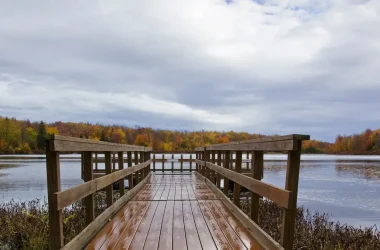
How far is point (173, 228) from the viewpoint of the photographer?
14.3 ft

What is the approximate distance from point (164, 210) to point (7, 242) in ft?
12.3

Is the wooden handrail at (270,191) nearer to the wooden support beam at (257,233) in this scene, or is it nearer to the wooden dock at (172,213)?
the wooden dock at (172,213)

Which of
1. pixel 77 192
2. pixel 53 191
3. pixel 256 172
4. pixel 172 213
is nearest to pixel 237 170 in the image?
pixel 256 172

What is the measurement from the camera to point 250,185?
12.5 ft

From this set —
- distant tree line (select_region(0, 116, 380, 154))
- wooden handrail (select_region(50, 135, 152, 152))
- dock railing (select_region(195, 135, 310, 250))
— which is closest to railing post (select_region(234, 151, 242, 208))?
dock railing (select_region(195, 135, 310, 250))

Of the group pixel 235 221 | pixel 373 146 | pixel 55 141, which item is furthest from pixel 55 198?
pixel 373 146

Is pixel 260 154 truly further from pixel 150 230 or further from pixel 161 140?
pixel 161 140

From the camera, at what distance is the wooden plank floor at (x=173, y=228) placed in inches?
142

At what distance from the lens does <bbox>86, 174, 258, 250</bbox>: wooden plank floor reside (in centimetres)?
362

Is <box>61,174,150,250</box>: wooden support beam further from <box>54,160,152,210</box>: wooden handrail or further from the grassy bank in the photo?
the grassy bank

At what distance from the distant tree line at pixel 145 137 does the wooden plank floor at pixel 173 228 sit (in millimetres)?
72243

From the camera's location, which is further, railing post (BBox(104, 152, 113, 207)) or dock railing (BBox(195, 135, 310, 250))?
railing post (BBox(104, 152, 113, 207))

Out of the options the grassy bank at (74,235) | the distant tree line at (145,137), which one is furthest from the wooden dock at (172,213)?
the distant tree line at (145,137)

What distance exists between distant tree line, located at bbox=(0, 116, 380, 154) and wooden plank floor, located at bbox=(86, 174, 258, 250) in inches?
2844
